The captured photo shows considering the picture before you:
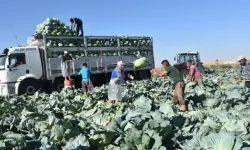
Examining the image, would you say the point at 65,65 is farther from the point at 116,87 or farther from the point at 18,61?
the point at 116,87

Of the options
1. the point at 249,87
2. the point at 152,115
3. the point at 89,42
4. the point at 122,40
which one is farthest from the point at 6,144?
the point at 122,40

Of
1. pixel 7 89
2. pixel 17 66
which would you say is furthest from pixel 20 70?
pixel 7 89

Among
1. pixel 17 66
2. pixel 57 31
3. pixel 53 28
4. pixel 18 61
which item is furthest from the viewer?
pixel 53 28

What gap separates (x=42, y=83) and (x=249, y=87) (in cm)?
914

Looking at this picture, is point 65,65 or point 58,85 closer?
point 65,65

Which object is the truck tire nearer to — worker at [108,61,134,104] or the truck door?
the truck door

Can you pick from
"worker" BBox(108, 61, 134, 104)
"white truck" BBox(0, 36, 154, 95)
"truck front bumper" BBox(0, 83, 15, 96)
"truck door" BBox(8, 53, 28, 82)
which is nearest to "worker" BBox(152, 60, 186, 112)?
"worker" BBox(108, 61, 134, 104)

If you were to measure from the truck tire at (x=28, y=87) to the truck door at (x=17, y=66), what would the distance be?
1.16 feet

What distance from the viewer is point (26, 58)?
623 inches

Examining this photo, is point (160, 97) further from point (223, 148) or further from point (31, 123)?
point (223, 148)

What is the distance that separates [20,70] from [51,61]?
53.0 inches

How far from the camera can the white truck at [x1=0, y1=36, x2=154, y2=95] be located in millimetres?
15469

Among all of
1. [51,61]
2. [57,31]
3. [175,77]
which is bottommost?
[175,77]

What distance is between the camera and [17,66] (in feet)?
51.1
